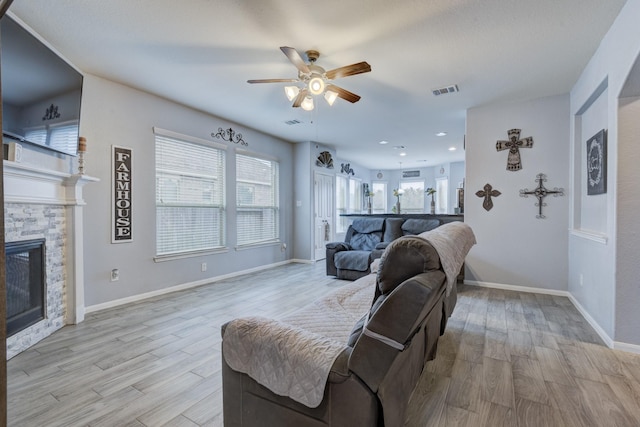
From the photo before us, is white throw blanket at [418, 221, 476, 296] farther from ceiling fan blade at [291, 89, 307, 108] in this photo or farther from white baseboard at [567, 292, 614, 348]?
Answer: ceiling fan blade at [291, 89, 307, 108]

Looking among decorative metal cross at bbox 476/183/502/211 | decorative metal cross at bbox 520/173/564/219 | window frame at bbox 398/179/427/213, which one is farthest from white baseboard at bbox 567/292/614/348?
window frame at bbox 398/179/427/213

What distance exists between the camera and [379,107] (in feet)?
14.5

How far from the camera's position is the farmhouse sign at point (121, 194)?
11.9 ft

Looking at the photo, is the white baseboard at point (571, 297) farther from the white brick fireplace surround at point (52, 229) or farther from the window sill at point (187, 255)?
the white brick fireplace surround at point (52, 229)

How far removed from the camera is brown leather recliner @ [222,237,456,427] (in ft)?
3.90

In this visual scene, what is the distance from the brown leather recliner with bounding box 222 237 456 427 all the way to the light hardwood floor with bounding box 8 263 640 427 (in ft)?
1.52

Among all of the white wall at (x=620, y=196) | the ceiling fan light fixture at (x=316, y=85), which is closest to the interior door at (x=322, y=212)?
the ceiling fan light fixture at (x=316, y=85)

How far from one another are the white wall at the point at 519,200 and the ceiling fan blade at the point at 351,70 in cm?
267

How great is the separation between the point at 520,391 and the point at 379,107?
12.0 feet

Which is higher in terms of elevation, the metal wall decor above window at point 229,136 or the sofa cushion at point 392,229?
the metal wall decor above window at point 229,136

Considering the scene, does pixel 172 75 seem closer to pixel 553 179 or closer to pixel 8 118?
pixel 8 118

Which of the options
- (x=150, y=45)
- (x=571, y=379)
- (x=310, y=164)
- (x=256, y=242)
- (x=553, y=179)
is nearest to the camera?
(x=571, y=379)

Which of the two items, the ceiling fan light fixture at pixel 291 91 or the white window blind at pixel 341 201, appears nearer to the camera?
the ceiling fan light fixture at pixel 291 91

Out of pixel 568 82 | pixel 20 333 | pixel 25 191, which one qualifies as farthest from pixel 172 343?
pixel 568 82
